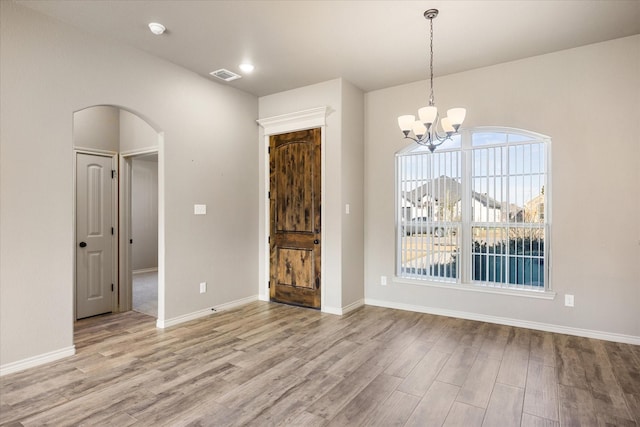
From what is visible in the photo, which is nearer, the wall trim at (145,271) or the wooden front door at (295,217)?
the wooden front door at (295,217)

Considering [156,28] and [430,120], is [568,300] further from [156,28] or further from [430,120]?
[156,28]

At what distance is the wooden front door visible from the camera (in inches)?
186

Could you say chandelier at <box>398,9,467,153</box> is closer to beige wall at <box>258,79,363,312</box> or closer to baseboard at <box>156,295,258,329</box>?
beige wall at <box>258,79,363,312</box>

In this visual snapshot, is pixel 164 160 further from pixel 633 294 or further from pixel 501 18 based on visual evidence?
pixel 633 294

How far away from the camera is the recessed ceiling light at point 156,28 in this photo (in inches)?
126

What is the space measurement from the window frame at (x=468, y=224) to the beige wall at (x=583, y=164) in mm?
62

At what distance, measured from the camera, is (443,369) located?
293 centimetres

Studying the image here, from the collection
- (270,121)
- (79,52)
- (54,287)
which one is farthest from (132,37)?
(54,287)

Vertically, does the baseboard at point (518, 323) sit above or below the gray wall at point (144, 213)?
below

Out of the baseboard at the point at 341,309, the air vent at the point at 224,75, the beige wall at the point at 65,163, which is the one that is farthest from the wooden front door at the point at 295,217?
the air vent at the point at 224,75

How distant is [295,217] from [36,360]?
3.05 metres

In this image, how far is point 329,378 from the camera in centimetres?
278

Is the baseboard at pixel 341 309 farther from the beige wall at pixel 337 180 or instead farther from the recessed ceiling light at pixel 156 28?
the recessed ceiling light at pixel 156 28

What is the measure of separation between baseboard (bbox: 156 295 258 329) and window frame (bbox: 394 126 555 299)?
2144 millimetres
